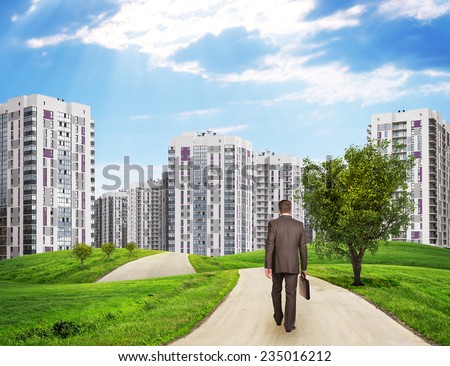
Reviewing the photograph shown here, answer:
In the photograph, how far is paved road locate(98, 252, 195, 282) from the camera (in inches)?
1677

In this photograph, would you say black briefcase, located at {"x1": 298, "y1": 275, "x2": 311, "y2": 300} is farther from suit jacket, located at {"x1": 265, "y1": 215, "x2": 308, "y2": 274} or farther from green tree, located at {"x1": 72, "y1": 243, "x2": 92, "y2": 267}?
green tree, located at {"x1": 72, "y1": 243, "x2": 92, "y2": 267}

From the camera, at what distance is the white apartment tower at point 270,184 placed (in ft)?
443

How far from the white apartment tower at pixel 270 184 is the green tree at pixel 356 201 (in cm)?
9583

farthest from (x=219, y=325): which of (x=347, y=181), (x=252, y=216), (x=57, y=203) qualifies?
(x=252, y=216)

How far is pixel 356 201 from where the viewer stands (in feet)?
96.9

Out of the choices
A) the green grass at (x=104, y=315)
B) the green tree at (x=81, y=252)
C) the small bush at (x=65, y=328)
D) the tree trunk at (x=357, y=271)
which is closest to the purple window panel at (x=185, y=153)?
the green tree at (x=81, y=252)

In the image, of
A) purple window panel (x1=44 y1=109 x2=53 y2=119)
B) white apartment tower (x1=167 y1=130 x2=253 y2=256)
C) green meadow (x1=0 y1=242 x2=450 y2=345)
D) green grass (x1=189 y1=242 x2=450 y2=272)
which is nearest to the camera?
green meadow (x1=0 y1=242 x2=450 y2=345)

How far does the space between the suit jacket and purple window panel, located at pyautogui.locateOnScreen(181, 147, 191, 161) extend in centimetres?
6383

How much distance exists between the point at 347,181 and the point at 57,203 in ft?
207

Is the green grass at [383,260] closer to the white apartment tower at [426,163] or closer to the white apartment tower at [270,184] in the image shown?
the white apartment tower at [426,163]

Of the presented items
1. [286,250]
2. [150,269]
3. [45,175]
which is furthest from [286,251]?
[45,175]

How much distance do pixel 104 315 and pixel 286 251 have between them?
8649 millimetres

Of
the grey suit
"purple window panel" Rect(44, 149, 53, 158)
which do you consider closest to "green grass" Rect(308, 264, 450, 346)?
the grey suit

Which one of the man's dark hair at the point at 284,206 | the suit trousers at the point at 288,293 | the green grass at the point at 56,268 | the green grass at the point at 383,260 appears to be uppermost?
the man's dark hair at the point at 284,206
